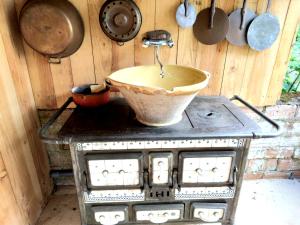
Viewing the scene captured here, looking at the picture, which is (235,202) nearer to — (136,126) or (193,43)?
(136,126)

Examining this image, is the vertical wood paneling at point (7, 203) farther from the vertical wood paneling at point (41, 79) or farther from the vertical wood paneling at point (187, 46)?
the vertical wood paneling at point (187, 46)

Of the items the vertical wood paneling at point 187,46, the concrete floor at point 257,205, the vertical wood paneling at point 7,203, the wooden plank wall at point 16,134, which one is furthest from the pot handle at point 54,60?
the concrete floor at point 257,205

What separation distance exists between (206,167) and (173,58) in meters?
0.65

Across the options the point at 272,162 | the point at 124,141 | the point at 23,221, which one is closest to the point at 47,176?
the point at 23,221

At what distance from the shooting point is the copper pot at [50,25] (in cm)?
106

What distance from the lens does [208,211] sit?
1071 mm

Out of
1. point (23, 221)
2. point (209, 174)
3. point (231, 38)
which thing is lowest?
point (23, 221)

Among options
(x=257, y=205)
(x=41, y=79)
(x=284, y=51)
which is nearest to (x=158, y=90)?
(x=41, y=79)

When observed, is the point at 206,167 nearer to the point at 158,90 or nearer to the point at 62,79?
the point at 158,90

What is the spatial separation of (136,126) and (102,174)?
0.83 ft

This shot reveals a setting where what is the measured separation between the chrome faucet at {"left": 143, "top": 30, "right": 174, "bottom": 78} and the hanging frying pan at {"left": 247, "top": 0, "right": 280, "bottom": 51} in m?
0.46

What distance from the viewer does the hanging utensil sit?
1.16 m

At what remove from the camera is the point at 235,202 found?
1.07 metres

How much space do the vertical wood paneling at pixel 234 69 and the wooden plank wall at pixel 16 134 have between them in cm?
116
